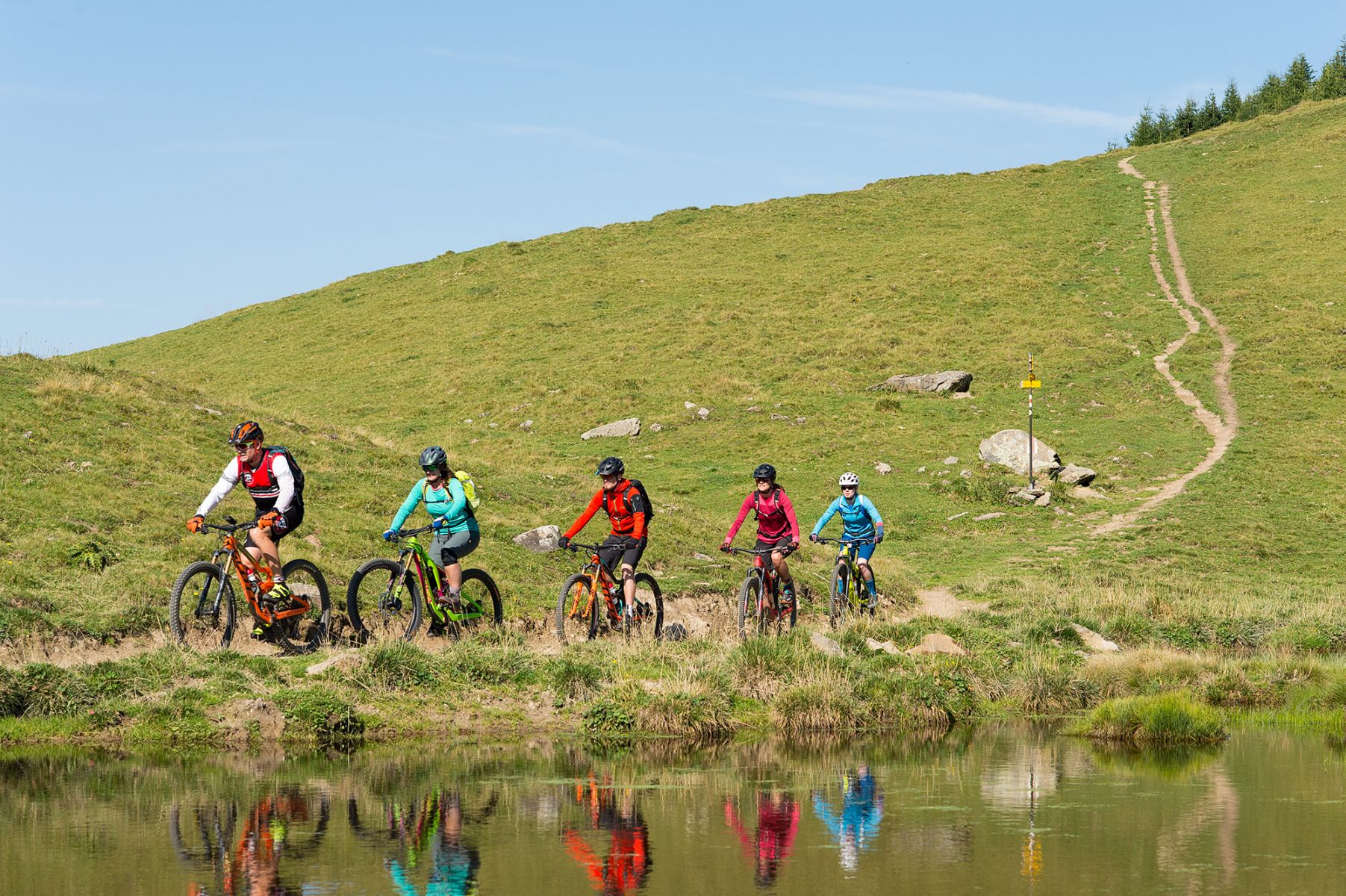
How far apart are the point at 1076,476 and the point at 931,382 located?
12.1 m

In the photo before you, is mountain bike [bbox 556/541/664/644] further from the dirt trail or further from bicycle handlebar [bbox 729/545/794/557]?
the dirt trail

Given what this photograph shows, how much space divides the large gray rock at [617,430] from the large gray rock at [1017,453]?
499 inches

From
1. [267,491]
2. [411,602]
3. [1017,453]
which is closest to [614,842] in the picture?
[267,491]

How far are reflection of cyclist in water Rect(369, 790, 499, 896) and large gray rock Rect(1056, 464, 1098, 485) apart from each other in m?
29.7

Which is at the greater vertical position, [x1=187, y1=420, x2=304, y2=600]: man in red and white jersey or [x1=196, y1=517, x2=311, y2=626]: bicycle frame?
[x1=187, y1=420, x2=304, y2=600]: man in red and white jersey

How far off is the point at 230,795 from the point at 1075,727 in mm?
8328

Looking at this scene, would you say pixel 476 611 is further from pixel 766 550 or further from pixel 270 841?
pixel 270 841

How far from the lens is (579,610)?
1728 cm

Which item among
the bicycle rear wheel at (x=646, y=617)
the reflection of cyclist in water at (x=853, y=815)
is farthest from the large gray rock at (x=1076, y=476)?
the reflection of cyclist in water at (x=853, y=815)

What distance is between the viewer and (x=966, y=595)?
81.8ft

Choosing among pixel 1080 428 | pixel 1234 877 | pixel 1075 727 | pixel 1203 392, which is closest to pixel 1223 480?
pixel 1080 428

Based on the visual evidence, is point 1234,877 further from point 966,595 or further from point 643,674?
point 966,595

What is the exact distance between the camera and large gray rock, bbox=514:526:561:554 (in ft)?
73.9

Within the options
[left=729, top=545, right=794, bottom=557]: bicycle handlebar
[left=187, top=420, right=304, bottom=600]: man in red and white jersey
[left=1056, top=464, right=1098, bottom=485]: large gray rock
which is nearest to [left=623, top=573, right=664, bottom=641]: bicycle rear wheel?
[left=729, top=545, right=794, bottom=557]: bicycle handlebar
